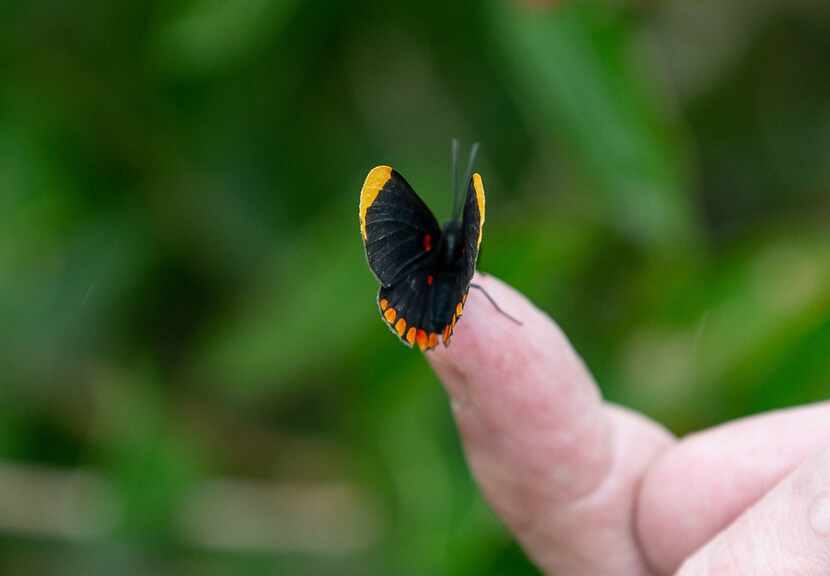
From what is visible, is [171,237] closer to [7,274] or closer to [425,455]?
[7,274]

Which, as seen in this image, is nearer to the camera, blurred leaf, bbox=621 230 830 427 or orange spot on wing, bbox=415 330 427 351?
orange spot on wing, bbox=415 330 427 351

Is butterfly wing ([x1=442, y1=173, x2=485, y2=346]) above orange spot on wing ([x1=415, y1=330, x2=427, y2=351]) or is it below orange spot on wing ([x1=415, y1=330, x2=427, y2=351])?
above

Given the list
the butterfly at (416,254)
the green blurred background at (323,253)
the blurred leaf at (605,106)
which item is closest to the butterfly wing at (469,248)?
the butterfly at (416,254)

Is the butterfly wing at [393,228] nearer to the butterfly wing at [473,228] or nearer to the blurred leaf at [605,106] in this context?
the butterfly wing at [473,228]

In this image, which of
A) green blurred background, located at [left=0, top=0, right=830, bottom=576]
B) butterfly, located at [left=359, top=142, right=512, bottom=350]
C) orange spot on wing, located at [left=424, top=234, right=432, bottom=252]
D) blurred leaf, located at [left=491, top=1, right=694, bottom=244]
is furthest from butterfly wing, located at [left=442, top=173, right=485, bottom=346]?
blurred leaf, located at [left=491, top=1, right=694, bottom=244]

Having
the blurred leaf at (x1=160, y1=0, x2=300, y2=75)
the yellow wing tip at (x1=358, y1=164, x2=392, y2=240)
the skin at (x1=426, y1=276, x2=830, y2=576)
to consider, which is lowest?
the skin at (x1=426, y1=276, x2=830, y2=576)

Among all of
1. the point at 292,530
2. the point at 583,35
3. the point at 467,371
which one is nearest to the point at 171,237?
the point at 292,530

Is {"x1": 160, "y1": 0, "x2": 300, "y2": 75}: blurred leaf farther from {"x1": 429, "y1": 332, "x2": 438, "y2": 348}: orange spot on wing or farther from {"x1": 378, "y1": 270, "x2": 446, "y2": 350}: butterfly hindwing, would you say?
{"x1": 429, "y1": 332, "x2": 438, "y2": 348}: orange spot on wing
